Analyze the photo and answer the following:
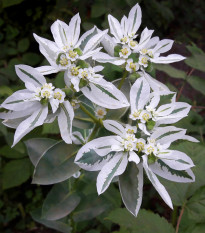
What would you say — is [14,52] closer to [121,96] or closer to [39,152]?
[39,152]

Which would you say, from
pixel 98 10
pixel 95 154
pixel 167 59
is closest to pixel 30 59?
pixel 98 10

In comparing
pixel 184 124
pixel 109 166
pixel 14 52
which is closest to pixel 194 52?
pixel 184 124

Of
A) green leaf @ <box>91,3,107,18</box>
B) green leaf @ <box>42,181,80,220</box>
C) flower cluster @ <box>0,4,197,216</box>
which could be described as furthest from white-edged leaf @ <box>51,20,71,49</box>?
green leaf @ <box>91,3,107,18</box>

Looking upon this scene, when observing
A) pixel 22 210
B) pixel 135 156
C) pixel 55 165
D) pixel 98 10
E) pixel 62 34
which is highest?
pixel 62 34

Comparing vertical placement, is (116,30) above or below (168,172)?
above

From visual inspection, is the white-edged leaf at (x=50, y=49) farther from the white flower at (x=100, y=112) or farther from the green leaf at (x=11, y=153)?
the green leaf at (x=11, y=153)

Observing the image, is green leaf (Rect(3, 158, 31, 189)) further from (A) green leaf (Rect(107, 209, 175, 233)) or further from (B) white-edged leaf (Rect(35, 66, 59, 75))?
(B) white-edged leaf (Rect(35, 66, 59, 75))

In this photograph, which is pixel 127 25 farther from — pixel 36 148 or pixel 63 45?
pixel 36 148

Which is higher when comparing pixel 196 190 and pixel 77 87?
pixel 77 87
